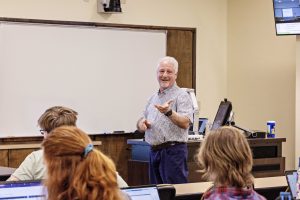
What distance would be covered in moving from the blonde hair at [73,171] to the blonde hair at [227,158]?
33.8 inches

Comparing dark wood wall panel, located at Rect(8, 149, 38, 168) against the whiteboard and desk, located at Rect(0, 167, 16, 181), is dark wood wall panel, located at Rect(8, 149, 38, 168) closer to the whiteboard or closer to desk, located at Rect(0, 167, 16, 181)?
the whiteboard

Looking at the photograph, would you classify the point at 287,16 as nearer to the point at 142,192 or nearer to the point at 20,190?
the point at 142,192

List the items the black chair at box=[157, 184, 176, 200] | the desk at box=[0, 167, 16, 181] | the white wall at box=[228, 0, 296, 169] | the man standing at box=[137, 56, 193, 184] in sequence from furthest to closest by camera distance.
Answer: the white wall at box=[228, 0, 296, 169], the man standing at box=[137, 56, 193, 184], the desk at box=[0, 167, 16, 181], the black chair at box=[157, 184, 176, 200]

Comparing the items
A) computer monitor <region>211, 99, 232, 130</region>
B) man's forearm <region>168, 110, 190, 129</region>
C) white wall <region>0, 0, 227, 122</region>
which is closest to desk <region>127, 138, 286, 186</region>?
computer monitor <region>211, 99, 232, 130</region>

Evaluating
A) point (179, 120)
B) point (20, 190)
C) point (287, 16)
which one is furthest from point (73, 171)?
point (287, 16)

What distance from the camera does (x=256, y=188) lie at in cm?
330

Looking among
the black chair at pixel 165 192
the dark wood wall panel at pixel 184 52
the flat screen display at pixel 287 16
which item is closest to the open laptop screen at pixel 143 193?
the black chair at pixel 165 192

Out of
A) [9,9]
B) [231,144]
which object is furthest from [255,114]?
[231,144]

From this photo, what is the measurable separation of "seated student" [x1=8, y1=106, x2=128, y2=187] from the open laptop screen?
0.36 metres

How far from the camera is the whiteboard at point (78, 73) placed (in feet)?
21.9

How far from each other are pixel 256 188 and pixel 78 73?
413 cm

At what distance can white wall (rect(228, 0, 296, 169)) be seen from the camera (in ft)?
24.5

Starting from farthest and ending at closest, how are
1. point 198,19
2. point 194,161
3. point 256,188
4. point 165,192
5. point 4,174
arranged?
1. point 198,19
2. point 194,161
3. point 4,174
4. point 256,188
5. point 165,192

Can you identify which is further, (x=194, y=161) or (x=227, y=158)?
(x=194, y=161)
